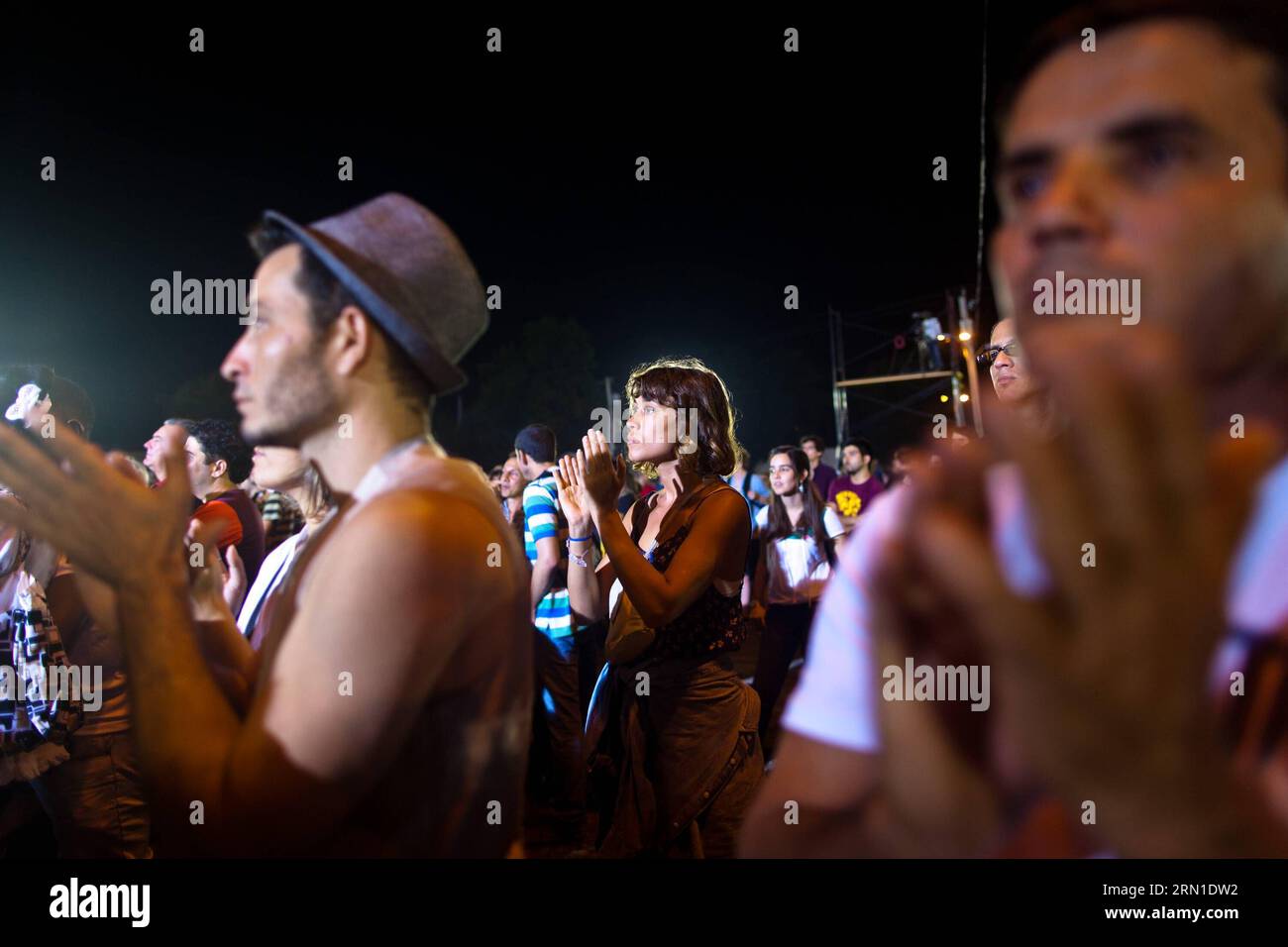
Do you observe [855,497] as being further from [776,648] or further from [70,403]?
[70,403]

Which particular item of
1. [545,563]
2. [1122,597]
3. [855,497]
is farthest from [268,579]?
[855,497]

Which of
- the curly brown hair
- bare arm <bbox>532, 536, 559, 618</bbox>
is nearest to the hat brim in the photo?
the curly brown hair

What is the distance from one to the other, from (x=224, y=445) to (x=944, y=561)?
4696mm

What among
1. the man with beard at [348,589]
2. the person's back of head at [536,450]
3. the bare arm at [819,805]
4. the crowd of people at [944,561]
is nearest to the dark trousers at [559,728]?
the person's back of head at [536,450]

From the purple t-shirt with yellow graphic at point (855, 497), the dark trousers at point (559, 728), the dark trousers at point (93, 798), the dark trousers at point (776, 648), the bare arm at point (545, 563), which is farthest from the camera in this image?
the purple t-shirt with yellow graphic at point (855, 497)

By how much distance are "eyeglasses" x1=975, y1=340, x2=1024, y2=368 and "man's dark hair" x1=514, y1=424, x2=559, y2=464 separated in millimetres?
2956

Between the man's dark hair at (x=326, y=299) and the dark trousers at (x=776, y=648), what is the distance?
4916 mm

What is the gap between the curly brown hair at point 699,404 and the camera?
3.80 metres

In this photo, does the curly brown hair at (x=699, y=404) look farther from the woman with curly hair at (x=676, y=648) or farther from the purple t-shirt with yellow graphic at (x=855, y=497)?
the purple t-shirt with yellow graphic at (x=855, y=497)

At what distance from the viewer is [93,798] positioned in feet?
12.3

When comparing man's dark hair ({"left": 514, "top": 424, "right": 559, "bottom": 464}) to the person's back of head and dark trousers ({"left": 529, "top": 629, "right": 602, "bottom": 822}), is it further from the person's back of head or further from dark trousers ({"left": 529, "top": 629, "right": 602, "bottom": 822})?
dark trousers ({"left": 529, "top": 629, "right": 602, "bottom": 822})

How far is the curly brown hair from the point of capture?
12.5 feet
